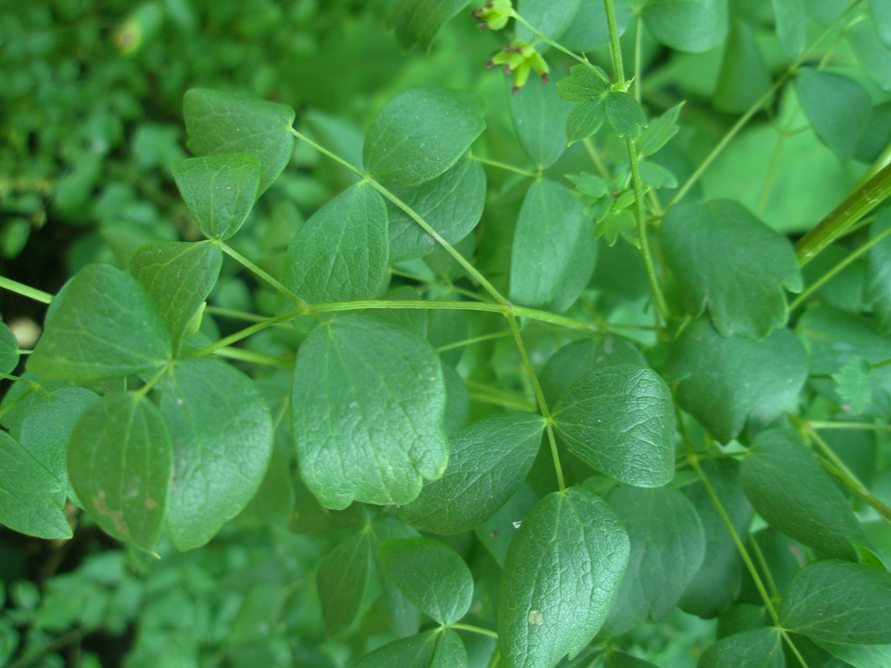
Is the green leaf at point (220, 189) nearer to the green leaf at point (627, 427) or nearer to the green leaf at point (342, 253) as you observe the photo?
the green leaf at point (342, 253)

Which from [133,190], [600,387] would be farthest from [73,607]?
[600,387]

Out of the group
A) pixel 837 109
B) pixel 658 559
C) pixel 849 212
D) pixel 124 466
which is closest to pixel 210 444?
pixel 124 466

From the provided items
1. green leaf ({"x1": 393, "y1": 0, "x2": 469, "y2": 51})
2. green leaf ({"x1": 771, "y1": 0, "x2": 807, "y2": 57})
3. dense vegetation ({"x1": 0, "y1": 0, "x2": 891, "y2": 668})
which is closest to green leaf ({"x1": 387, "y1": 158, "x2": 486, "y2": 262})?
dense vegetation ({"x1": 0, "y1": 0, "x2": 891, "y2": 668})

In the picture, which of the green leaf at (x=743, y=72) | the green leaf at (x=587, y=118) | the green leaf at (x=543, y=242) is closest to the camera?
the green leaf at (x=587, y=118)

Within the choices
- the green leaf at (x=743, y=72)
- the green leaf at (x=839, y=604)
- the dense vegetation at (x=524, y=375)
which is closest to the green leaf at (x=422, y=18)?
the dense vegetation at (x=524, y=375)

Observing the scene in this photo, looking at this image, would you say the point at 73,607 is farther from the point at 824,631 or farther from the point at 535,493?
the point at 824,631

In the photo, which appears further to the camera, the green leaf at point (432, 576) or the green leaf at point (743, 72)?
the green leaf at point (743, 72)

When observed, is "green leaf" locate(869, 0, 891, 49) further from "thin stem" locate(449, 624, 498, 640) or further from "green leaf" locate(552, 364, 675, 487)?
"thin stem" locate(449, 624, 498, 640)
